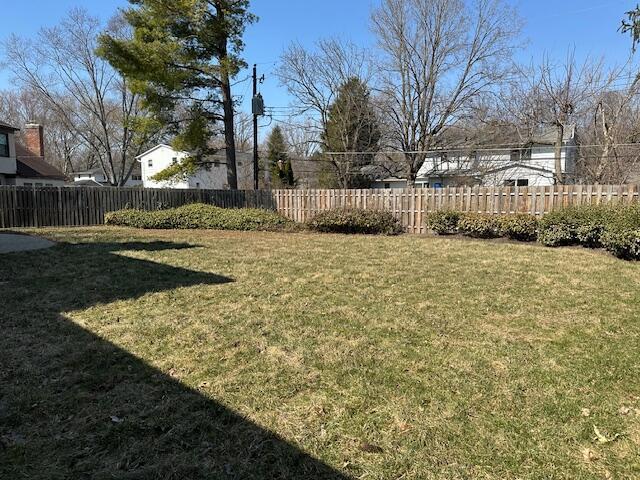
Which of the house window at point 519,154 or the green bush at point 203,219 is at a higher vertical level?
the house window at point 519,154

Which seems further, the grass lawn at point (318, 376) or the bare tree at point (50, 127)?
the bare tree at point (50, 127)

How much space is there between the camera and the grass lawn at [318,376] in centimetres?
237

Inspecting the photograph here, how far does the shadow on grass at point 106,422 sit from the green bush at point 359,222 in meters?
9.77

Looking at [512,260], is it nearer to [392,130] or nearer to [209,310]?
[209,310]

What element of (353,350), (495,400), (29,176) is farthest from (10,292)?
(29,176)

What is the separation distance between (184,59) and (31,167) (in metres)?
17.1

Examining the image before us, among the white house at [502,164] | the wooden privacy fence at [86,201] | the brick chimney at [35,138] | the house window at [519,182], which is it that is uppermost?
the brick chimney at [35,138]

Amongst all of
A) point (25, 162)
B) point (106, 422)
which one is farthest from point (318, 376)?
point (25, 162)

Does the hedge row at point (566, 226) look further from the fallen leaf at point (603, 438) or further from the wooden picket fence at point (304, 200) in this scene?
the fallen leaf at point (603, 438)

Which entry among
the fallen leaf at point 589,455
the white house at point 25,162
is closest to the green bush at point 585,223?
the fallen leaf at point 589,455

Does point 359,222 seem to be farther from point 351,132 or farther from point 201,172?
point 201,172

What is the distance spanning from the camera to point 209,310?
16.4ft

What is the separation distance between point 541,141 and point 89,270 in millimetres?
22819

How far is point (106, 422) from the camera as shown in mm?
2686
